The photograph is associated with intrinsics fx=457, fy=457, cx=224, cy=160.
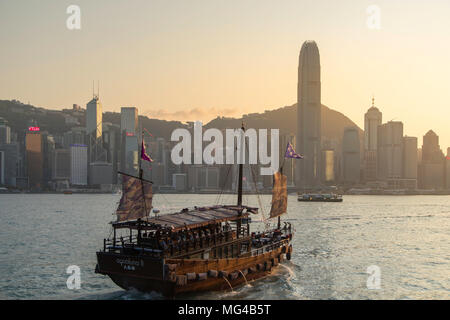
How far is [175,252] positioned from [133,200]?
565 centimetres

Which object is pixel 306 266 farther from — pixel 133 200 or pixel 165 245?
pixel 165 245

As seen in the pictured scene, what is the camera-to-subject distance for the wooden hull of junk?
2750 centimetres

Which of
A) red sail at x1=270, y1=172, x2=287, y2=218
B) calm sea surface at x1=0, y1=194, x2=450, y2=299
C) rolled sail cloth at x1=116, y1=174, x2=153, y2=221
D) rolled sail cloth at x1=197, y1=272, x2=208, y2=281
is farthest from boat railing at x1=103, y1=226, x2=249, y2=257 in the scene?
red sail at x1=270, y1=172, x2=287, y2=218

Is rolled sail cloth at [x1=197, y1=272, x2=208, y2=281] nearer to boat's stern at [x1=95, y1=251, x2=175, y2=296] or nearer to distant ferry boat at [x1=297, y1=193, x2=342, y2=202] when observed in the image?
boat's stern at [x1=95, y1=251, x2=175, y2=296]

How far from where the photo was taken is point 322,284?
36.4 meters

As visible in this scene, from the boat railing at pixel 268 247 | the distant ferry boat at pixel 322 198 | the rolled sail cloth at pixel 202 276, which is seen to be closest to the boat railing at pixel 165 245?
the rolled sail cloth at pixel 202 276

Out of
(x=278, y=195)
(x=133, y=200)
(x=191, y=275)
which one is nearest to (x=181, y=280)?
(x=191, y=275)

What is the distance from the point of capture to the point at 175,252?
2931cm

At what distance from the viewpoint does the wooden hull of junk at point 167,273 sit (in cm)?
2750

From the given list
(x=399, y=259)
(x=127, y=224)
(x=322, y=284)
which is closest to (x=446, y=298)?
(x=322, y=284)

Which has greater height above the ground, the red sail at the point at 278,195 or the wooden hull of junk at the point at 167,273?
the red sail at the point at 278,195

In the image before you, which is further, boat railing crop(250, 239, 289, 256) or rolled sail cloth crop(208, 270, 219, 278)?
boat railing crop(250, 239, 289, 256)

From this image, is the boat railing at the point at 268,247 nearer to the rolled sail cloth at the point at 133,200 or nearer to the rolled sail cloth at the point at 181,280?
the rolled sail cloth at the point at 181,280
